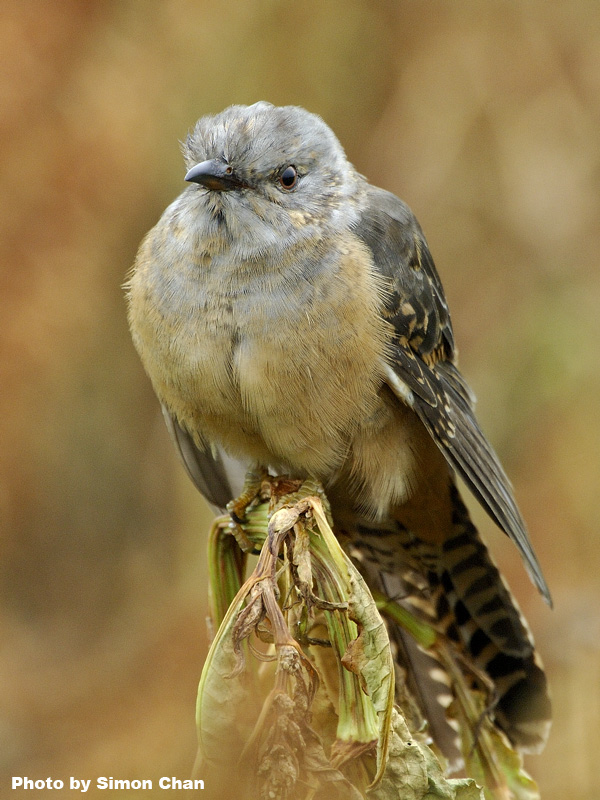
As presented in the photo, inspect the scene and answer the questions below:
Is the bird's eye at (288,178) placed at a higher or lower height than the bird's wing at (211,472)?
higher

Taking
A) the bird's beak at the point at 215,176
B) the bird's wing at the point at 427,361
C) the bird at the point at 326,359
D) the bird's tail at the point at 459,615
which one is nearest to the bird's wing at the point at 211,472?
the bird at the point at 326,359

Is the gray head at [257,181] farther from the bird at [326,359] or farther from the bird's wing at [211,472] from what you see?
the bird's wing at [211,472]

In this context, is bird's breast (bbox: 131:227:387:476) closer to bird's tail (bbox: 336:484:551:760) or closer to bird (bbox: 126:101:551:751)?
bird (bbox: 126:101:551:751)

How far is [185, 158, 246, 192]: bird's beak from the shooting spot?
296 centimetres

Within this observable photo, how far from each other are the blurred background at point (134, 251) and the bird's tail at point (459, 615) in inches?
35.2

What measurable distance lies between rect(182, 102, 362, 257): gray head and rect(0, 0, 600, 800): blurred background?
135cm

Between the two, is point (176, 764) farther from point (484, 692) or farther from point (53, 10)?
point (53, 10)

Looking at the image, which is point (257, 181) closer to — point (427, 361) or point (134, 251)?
point (427, 361)

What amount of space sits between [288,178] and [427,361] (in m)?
0.87

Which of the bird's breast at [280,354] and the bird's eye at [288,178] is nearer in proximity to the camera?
the bird's breast at [280,354]

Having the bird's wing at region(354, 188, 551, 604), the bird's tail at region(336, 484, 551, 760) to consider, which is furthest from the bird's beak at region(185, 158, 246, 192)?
the bird's tail at region(336, 484, 551, 760)

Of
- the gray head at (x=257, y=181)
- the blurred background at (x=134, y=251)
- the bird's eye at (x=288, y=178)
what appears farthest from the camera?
the blurred background at (x=134, y=251)

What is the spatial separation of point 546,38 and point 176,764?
161 inches

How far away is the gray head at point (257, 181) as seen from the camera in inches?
120
